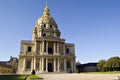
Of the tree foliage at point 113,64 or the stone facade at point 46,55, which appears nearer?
the stone facade at point 46,55

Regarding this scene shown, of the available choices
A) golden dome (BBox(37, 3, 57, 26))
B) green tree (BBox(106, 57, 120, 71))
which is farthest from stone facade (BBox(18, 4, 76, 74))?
green tree (BBox(106, 57, 120, 71))

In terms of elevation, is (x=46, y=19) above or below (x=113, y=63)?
above

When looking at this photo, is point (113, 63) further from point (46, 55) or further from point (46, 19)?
point (46, 19)

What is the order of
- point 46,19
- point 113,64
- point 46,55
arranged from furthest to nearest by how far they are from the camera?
point 46,19 → point 113,64 → point 46,55

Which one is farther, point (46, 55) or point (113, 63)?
point (113, 63)

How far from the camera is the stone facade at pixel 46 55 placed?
1986 inches

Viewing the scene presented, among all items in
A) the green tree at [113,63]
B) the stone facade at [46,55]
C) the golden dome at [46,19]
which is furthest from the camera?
the golden dome at [46,19]

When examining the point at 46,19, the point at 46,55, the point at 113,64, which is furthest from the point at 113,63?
the point at 46,19

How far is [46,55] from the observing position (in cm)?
5091

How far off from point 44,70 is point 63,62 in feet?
22.5

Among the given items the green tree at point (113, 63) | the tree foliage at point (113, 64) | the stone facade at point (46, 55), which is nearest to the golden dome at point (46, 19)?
the stone facade at point (46, 55)

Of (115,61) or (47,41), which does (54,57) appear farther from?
(115,61)

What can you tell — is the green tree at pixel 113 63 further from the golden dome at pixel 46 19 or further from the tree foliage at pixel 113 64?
the golden dome at pixel 46 19

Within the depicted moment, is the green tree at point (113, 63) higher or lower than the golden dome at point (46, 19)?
lower
